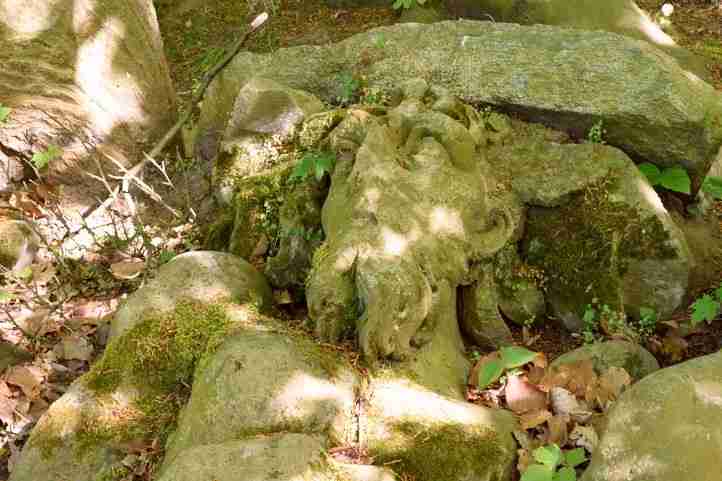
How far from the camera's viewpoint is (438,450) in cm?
343

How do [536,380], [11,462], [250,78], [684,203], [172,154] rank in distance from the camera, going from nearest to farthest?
[536,380], [11,462], [684,203], [250,78], [172,154]

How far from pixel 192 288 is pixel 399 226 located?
136cm

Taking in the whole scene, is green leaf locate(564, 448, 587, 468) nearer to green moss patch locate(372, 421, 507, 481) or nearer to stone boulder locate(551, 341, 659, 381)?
green moss patch locate(372, 421, 507, 481)

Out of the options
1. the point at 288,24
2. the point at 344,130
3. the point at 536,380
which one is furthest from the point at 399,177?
the point at 288,24

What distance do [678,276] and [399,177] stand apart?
2.17 metres

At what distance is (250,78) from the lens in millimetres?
6160

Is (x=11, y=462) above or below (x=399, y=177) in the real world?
below

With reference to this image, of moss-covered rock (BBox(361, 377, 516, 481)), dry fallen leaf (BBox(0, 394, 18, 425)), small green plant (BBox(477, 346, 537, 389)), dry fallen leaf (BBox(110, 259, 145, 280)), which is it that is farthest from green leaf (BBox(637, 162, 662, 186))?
dry fallen leaf (BBox(0, 394, 18, 425))

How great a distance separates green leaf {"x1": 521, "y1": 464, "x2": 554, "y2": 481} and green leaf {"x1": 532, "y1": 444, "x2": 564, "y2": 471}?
26mm

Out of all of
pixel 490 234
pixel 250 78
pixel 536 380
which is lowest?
pixel 536 380

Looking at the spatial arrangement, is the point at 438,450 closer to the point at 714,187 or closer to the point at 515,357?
the point at 515,357

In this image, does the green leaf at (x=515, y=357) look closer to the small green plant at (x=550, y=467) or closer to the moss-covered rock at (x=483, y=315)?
the small green plant at (x=550, y=467)

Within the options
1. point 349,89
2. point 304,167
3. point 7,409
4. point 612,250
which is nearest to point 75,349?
point 7,409

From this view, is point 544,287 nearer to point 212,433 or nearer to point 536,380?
point 536,380
